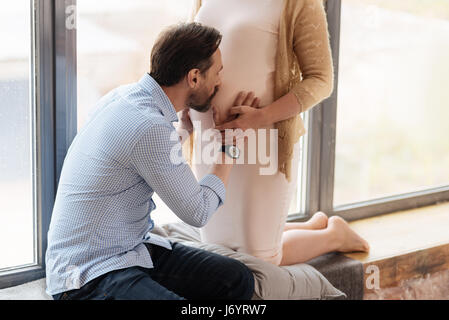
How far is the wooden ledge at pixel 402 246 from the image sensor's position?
2074 mm

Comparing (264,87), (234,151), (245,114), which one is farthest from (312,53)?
(234,151)

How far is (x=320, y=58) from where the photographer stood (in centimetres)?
161

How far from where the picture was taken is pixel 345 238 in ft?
6.82

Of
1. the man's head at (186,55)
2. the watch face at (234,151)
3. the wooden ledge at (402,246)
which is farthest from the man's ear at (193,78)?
the wooden ledge at (402,246)

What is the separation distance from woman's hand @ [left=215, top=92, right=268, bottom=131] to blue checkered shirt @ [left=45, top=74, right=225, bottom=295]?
9.7 inches

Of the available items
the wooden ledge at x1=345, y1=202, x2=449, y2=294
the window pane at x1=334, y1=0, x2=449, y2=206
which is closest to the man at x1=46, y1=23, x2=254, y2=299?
the wooden ledge at x1=345, y1=202, x2=449, y2=294

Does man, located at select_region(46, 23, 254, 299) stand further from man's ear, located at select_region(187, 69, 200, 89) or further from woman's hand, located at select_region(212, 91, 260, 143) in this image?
woman's hand, located at select_region(212, 91, 260, 143)

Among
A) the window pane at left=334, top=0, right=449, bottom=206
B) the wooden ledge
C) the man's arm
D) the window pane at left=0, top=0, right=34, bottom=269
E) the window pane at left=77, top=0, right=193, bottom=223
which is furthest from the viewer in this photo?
the window pane at left=334, top=0, right=449, bottom=206

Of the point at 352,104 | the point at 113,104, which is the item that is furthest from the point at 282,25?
the point at 352,104

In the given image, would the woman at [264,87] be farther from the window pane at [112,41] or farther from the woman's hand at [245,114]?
the window pane at [112,41]

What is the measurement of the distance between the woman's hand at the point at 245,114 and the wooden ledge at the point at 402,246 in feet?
2.65

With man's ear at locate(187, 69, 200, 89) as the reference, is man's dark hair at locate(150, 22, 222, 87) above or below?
above

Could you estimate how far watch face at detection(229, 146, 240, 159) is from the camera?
154cm

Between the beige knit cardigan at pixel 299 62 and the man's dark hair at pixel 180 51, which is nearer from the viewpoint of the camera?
the man's dark hair at pixel 180 51
